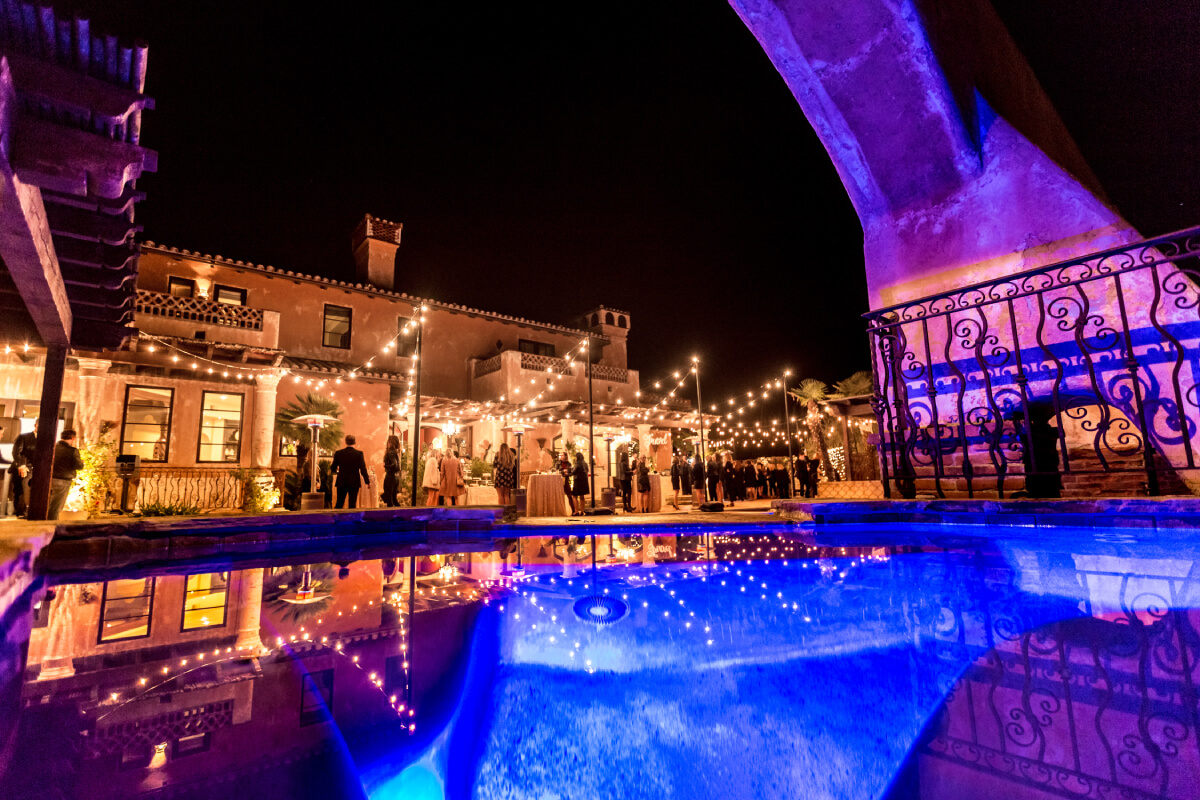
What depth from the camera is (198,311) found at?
12.8 m

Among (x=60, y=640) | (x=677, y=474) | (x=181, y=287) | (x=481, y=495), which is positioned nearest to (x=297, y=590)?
(x=60, y=640)

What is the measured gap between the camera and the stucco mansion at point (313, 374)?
11.2 metres

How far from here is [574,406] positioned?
747 inches

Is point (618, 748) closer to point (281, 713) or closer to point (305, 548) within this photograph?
point (281, 713)

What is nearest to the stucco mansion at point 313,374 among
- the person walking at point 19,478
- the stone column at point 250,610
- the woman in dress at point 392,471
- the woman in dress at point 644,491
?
the person walking at point 19,478

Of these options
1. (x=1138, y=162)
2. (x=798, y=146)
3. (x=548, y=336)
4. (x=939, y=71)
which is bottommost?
(x=1138, y=162)

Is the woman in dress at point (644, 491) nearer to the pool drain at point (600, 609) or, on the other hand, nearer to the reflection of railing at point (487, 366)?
the reflection of railing at point (487, 366)

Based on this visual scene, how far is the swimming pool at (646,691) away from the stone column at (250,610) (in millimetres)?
17

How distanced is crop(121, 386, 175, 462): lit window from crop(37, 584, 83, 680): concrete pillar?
38.3 ft

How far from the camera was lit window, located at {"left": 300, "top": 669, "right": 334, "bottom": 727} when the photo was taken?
1.06 metres

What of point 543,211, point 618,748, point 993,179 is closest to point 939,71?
point 993,179

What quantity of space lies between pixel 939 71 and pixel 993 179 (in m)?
1.34

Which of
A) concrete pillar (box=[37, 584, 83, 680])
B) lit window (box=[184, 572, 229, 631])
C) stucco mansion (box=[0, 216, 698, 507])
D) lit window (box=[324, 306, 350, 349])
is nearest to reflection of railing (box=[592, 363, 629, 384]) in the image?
stucco mansion (box=[0, 216, 698, 507])

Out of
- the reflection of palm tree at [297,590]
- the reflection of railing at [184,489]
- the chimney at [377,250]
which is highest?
the chimney at [377,250]
